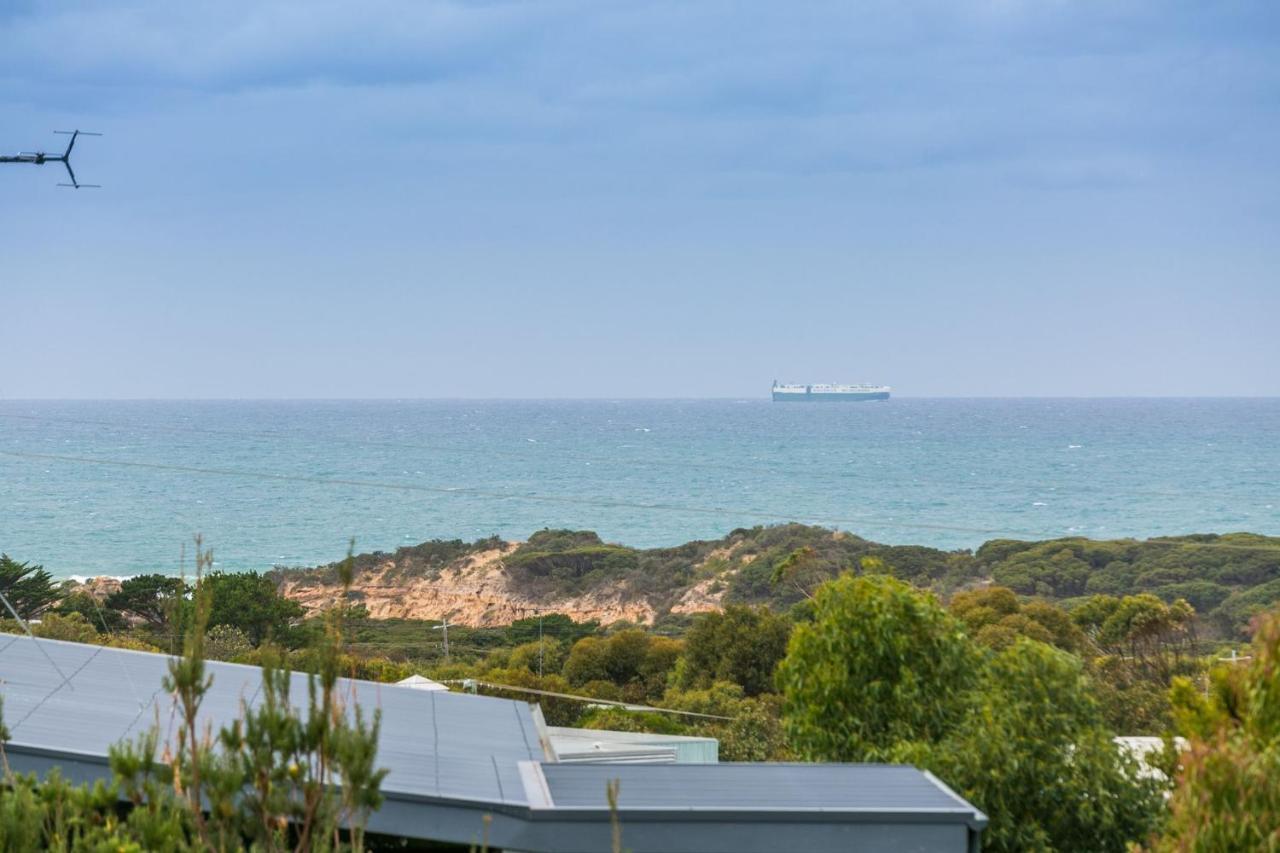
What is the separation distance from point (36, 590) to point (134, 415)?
132m

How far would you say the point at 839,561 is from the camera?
171 ft

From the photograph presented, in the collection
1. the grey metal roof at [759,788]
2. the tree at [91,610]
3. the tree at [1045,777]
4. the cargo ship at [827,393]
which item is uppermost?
the cargo ship at [827,393]

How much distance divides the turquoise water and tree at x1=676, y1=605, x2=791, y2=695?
74.6 ft

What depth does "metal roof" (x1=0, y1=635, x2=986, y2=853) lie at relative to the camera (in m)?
5.65

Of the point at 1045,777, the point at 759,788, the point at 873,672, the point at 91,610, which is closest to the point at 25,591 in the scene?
the point at 91,610

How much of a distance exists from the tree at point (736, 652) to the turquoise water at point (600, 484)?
22726mm

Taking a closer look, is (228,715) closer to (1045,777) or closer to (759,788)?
(759,788)

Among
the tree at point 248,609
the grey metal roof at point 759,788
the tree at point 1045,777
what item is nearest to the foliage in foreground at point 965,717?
the tree at point 1045,777

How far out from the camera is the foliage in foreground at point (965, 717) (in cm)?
932

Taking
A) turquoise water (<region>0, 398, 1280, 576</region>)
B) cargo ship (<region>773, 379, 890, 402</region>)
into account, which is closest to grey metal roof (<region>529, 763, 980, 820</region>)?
turquoise water (<region>0, 398, 1280, 576</region>)

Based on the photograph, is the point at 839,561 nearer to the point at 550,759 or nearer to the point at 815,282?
the point at 550,759

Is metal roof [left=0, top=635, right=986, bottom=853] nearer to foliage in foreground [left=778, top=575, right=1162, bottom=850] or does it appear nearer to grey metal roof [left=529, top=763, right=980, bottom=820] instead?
grey metal roof [left=529, top=763, right=980, bottom=820]

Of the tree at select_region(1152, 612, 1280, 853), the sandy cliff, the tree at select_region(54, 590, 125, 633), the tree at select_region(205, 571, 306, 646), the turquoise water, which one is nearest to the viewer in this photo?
the tree at select_region(1152, 612, 1280, 853)

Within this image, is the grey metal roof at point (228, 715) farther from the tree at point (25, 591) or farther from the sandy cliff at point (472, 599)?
the sandy cliff at point (472, 599)
